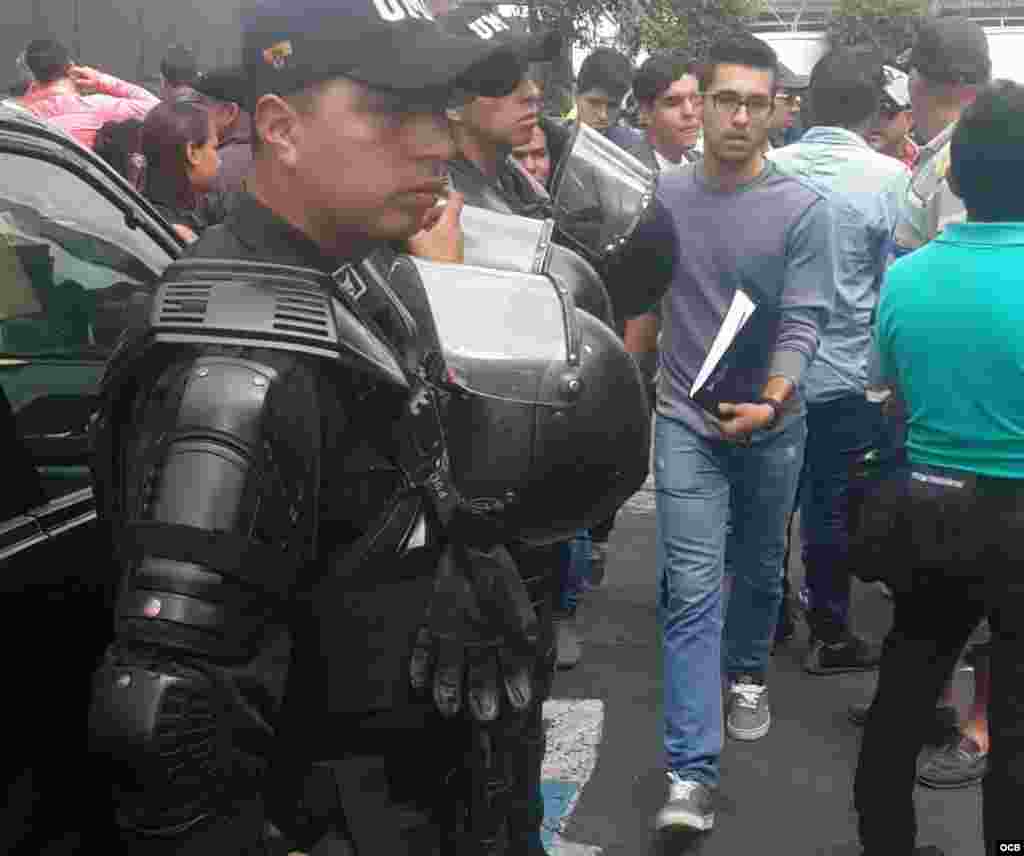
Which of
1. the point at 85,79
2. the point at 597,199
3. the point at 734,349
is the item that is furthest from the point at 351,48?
the point at 85,79

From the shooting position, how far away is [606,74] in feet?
24.2

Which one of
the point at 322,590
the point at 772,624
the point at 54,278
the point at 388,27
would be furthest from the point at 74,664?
the point at 772,624

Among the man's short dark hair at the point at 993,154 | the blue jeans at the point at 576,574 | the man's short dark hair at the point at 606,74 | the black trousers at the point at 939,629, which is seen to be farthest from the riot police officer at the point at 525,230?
the man's short dark hair at the point at 606,74

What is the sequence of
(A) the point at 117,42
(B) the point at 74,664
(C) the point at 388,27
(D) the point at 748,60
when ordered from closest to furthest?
(C) the point at 388,27 < (B) the point at 74,664 < (D) the point at 748,60 < (A) the point at 117,42

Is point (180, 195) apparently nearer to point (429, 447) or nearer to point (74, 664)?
point (74, 664)

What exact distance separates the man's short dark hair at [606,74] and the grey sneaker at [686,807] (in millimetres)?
4597

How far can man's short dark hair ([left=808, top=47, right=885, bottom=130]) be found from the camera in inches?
205

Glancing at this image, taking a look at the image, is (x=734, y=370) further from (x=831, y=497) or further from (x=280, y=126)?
(x=280, y=126)

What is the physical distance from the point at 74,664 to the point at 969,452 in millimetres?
1984

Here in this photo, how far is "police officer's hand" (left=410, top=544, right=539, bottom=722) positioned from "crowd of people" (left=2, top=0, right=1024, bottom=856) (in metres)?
0.01

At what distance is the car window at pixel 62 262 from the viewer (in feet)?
9.25

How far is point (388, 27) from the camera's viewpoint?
1.60 m

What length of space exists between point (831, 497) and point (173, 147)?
280 centimetres

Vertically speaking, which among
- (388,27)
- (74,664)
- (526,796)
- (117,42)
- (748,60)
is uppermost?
(388,27)
